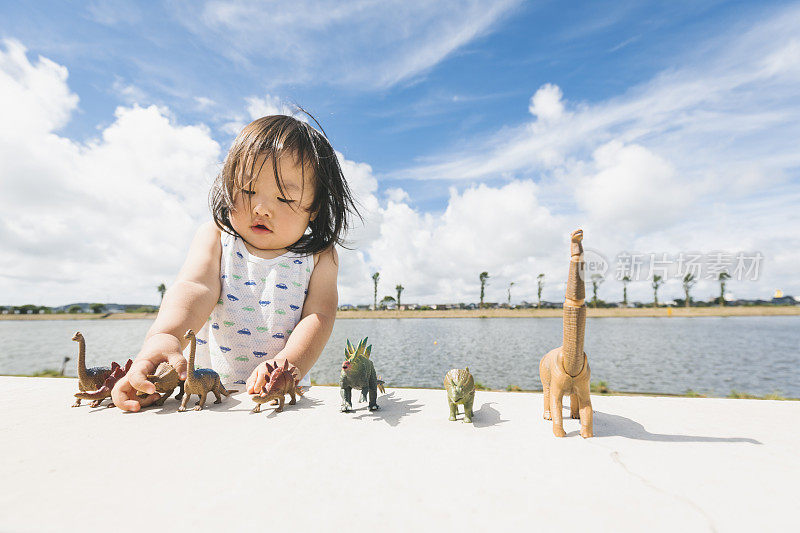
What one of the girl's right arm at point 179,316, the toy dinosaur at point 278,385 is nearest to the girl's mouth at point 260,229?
the girl's right arm at point 179,316

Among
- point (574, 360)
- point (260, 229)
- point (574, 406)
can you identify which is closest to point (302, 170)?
point (260, 229)

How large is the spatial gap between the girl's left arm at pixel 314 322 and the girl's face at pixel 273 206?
31 cm

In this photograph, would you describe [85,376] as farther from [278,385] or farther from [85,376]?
[278,385]

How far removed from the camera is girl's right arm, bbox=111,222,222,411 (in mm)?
2000

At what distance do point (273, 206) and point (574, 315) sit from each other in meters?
1.80

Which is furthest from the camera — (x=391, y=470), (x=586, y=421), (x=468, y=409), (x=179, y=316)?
(x=179, y=316)

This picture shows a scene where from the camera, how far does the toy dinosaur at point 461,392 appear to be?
1.90 m

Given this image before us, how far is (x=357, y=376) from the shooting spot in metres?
2.08

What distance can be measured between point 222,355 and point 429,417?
58.1 inches

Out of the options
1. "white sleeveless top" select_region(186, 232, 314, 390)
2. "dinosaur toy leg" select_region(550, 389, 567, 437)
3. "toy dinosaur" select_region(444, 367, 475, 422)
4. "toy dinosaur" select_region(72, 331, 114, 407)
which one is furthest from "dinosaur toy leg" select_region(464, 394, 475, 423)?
"toy dinosaur" select_region(72, 331, 114, 407)

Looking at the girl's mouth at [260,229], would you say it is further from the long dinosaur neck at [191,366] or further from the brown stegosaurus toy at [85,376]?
the brown stegosaurus toy at [85,376]

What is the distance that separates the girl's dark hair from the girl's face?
3 cm

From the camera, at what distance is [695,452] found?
1.49 meters

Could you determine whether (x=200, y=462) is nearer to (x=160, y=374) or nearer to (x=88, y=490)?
(x=88, y=490)
